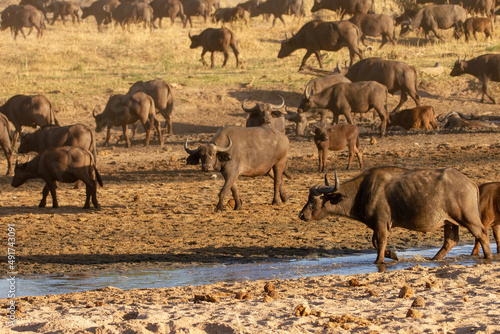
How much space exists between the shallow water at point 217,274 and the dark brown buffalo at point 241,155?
101 inches

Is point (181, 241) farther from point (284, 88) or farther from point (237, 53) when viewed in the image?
point (237, 53)

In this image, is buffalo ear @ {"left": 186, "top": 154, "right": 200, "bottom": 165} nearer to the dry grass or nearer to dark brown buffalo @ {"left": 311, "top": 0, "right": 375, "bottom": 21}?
the dry grass

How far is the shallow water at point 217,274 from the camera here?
7246 millimetres

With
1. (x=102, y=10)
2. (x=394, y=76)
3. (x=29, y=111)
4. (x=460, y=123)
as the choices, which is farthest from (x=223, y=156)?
(x=102, y=10)

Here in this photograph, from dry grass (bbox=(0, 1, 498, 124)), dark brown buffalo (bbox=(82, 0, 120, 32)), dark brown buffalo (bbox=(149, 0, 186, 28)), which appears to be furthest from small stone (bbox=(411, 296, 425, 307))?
dark brown buffalo (bbox=(82, 0, 120, 32))

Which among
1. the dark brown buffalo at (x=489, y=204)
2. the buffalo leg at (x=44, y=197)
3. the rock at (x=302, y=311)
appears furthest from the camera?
the buffalo leg at (x=44, y=197)

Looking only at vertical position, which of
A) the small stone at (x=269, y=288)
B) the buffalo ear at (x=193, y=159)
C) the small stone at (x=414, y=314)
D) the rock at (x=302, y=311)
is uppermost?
the small stone at (x=414, y=314)

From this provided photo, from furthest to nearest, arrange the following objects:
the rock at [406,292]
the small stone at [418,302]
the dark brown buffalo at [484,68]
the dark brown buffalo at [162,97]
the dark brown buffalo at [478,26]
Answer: the dark brown buffalo at [478,26] → the dark brown buffalo at [484,68] → the dark brown buffalo at [162,97] → the rock at [406,292] → the small stone at [418,302]

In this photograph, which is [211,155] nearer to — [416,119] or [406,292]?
[406,292]

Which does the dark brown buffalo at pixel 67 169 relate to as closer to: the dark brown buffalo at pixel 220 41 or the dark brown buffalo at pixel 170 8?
the dark brown buffalo at pixel 220 41

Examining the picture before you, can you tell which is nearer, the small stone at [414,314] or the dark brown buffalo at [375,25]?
the small stone at [414,314]

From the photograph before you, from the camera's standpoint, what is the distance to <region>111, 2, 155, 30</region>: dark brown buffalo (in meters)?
34.7

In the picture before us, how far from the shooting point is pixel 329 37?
23.5 meters

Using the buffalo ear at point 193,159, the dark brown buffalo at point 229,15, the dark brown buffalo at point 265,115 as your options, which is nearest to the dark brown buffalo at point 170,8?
the dark brown buffalo at point 229,15
